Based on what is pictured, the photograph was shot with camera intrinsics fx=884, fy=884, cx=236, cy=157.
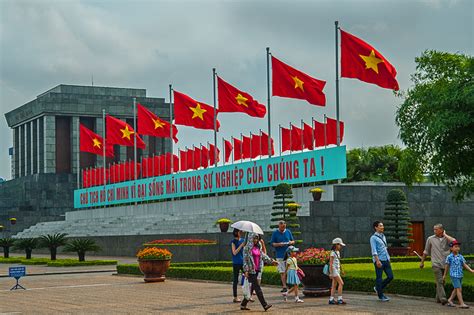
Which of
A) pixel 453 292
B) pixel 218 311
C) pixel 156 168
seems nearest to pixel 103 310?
pixel 218 311

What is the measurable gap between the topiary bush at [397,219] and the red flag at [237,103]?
998 cm

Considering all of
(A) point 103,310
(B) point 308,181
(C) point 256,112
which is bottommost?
(A) point 103,310

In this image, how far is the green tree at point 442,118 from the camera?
2627cm

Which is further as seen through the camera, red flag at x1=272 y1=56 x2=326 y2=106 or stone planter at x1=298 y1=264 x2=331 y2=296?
red flag at x1=272 y1=56 x2=326 y2=106

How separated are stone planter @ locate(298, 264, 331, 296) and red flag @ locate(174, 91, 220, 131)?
99.3ft

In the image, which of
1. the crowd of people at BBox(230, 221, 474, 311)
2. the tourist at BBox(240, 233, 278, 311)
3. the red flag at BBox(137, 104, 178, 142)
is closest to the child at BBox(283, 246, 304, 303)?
the crowd of people at BBox(230, 221, 474, 311)

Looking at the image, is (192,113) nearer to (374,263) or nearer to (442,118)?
(442,118)

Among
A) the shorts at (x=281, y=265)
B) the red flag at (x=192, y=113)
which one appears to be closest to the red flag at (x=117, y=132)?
the red flag at (x=192, y=113)

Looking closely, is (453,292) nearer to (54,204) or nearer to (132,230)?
(132,230)

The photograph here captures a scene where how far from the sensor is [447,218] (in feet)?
147

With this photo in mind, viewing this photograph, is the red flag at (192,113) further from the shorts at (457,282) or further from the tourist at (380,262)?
the shorts at (457,282)

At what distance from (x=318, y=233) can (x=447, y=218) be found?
795 cm

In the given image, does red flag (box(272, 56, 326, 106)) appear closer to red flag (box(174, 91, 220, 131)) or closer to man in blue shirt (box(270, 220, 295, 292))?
red flag (box(174, 91, 220, 131))

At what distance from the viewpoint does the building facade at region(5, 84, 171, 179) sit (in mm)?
84438
